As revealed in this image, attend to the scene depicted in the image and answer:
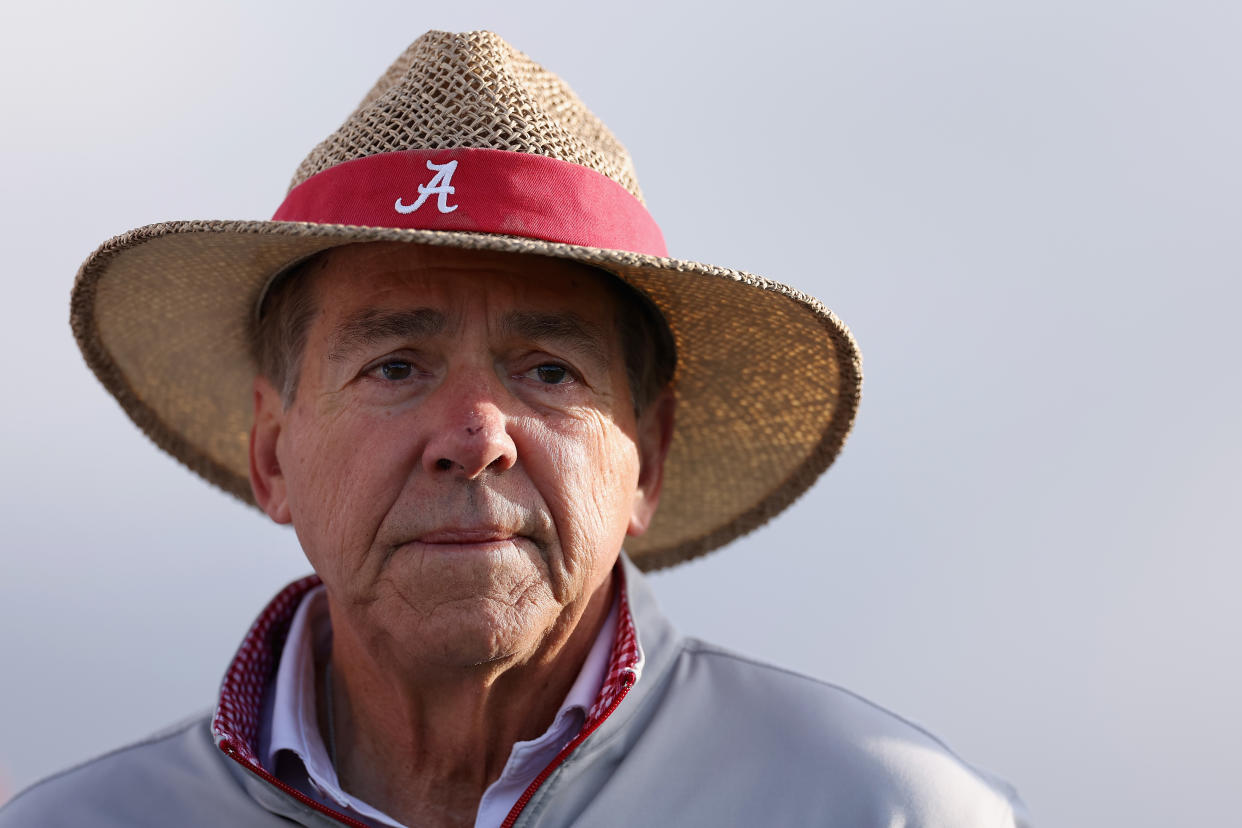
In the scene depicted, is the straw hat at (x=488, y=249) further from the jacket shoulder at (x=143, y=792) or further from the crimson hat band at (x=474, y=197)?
the jacket shoulder at (x=143, y=792)

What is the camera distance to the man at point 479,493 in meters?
2.45

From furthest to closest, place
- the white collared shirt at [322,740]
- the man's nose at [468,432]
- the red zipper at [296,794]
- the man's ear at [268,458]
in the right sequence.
Result: 1. the man's ear at [268,458]
2. the white collared shirt at [322,740]
3. the red zipper at [296,794]
4. the man's nose at [468,432]

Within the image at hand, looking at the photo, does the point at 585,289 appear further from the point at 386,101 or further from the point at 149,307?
the point at 149,307

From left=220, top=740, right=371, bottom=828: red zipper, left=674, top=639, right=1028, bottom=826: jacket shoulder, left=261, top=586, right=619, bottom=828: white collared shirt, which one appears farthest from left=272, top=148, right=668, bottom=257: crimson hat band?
left=220, top=740, right=371, bottom=828: red zipper

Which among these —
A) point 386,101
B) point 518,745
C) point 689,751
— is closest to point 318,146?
point 386,101

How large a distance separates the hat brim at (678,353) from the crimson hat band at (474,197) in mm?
68

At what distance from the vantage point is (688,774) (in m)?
2.58

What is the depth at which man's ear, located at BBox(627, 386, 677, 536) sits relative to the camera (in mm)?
2957

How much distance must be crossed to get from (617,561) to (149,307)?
132 cm

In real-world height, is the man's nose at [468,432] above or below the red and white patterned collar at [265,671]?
above

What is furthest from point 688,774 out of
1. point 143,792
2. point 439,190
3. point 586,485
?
point 439,190

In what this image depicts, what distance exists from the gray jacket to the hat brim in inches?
24.8

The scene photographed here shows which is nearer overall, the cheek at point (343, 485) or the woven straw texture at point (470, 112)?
the cheek at point (343, 485)

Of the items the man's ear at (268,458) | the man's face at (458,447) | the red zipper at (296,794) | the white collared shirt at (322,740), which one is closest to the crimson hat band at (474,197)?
the man's face at (458,447)
